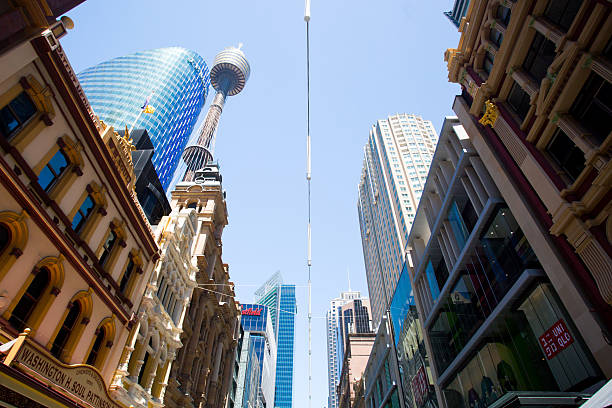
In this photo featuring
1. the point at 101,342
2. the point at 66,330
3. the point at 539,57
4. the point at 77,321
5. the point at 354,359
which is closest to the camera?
the point at 66,330

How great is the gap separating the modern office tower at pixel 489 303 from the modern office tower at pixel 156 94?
94.2m

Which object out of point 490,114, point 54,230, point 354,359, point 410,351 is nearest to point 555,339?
point 490,114

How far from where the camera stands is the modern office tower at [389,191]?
9125cm

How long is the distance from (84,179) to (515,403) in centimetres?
2025

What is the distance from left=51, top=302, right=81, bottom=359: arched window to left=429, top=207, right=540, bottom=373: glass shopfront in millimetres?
19939

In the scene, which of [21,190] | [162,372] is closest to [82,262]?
[21,190]

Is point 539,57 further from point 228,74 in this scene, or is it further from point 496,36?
point 228,74

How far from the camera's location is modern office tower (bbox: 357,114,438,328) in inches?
3593

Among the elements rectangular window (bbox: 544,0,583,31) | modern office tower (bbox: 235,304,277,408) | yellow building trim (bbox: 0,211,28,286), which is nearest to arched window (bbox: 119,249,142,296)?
yellow building trim (bbox: 0,211,28,286)

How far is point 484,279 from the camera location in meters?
17.9

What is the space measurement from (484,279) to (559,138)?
26.2 feet

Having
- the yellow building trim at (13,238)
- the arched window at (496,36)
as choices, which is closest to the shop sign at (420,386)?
the arched window at (496,36)

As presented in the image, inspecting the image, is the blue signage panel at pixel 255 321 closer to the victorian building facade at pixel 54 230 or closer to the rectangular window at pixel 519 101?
the victorian building facade at pixel 54 230

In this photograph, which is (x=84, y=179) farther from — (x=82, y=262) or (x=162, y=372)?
(x=162, y=372)
